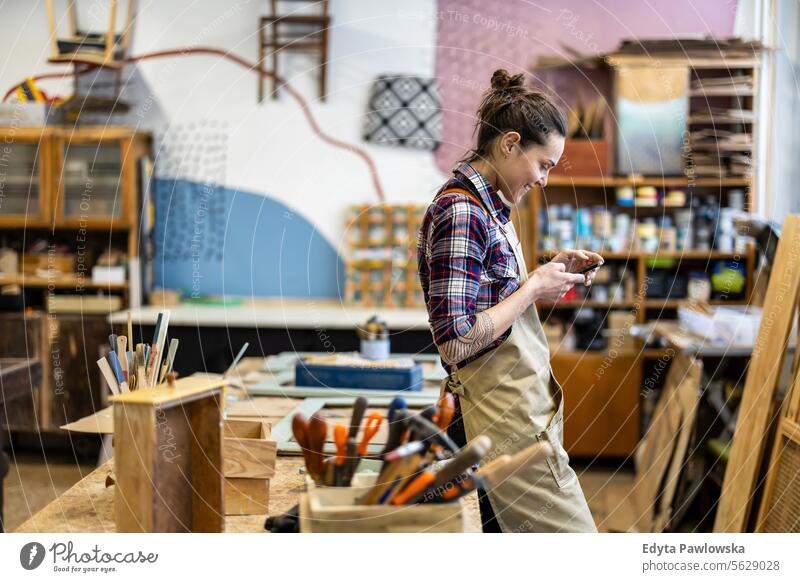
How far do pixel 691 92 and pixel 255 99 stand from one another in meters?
2.58

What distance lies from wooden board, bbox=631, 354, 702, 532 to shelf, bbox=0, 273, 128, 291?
3096mm

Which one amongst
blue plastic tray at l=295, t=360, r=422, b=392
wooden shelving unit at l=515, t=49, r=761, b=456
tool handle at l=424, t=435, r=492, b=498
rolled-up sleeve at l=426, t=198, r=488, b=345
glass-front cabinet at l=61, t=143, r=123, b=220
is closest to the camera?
tool handle at l=424, t=435, r=492, b=498

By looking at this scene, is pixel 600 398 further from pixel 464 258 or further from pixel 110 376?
pixel 110 376

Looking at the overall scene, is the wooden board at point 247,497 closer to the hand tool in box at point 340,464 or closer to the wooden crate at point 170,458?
the wooden crate at point 170,458

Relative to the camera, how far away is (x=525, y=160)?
4.73ft

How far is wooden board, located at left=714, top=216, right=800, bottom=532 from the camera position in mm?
2053

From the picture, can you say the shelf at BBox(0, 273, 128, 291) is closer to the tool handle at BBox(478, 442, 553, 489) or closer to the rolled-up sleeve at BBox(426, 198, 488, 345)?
the rolled-up sleeve at BBox(426, 198, 488, 345)

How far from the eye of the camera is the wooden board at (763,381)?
205 centimetres

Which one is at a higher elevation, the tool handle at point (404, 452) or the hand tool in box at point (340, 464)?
the tool handle at point (404, 452)

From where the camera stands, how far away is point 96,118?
4.89 m

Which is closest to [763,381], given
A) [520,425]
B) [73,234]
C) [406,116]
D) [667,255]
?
[520,425]

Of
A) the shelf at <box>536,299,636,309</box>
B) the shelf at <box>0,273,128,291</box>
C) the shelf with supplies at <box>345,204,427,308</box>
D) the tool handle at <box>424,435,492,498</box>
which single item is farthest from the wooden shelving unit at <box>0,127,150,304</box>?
the tool handle at <box>424,435,492,498</box>

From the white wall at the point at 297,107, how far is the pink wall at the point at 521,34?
0.50 feet

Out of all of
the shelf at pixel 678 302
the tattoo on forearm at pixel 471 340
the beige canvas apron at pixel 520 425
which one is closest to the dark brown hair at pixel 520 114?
the beige canvas apron at pixel 520 425
